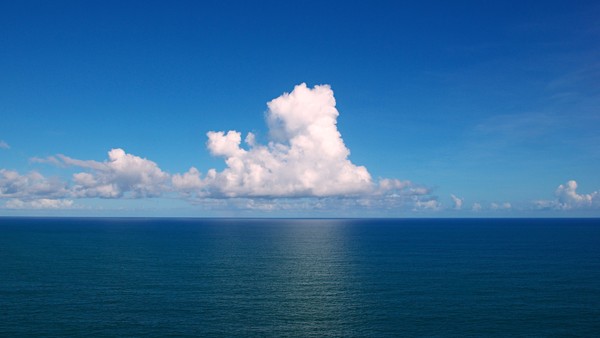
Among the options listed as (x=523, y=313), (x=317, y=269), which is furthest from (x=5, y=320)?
(x=523, y=313)

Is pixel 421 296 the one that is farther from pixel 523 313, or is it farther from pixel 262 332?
pixel 262 332

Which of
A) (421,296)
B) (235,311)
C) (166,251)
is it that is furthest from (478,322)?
(166,251)

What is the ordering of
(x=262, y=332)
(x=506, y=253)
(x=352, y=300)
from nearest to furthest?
(x=262, y=332)
(x=352, y=300)
(x=506, y=253)

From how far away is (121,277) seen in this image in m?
103

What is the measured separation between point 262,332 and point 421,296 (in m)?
37.2

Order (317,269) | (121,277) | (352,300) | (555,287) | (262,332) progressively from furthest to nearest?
(317,269), (121,277), (555,287), (352,300), (262,332)

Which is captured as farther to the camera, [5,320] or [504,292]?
[504,292]

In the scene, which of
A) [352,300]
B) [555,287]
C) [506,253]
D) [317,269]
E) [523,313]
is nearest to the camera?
[523,313]

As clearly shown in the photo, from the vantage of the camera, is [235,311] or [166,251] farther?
[166,251]

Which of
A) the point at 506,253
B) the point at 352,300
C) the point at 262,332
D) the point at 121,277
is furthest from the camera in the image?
the point at 506,253

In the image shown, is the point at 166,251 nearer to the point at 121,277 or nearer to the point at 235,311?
the point at 121,277

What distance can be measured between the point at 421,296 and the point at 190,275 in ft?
192

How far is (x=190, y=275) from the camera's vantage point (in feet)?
352

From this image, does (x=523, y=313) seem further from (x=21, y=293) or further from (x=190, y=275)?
(x=21, y=293)
